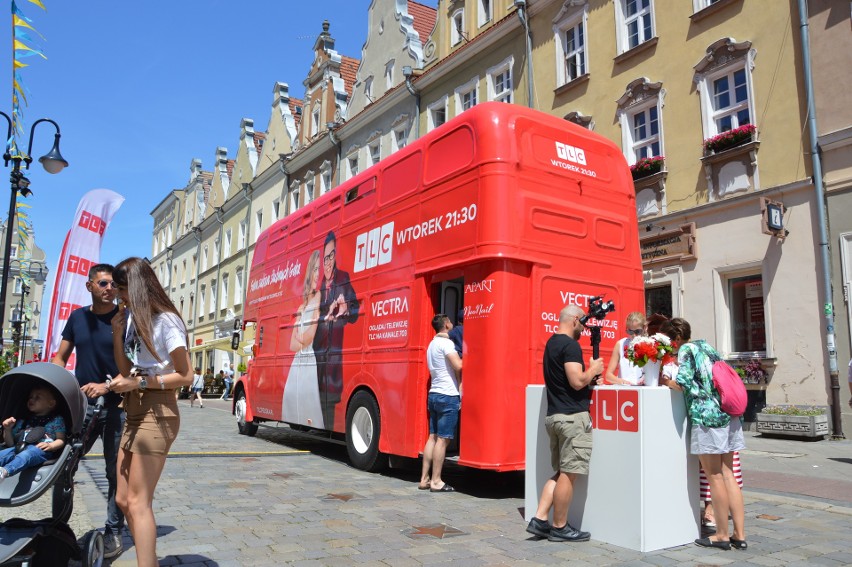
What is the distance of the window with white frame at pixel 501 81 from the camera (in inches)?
779

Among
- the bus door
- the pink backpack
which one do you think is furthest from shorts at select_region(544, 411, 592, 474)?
the bus door

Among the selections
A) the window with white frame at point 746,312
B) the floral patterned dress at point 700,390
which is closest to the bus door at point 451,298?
the floral patterned dress at point 700,390

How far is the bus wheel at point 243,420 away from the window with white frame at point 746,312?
32.0ft

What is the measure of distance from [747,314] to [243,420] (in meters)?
10.4

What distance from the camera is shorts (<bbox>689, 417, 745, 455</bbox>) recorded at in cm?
495

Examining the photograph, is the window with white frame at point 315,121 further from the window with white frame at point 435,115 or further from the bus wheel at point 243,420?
the bus wheel at point 243,420

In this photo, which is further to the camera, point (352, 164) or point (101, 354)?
point (352, 164)

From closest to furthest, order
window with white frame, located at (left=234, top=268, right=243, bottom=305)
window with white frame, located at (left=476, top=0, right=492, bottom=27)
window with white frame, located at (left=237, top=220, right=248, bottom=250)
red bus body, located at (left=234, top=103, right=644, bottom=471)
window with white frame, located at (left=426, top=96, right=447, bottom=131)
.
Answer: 1. red bus body, located at (left=234, top=103, right=644, bottom=471)
2. window with white frame, located at (left=476, top=0, right=492, bottom=27)
3. window with white frame, located at (left=426, top=96, right=447, bottom=131)
4. window with white frame, located at (left=234, top=268, right=243, bottom=305)
5. window with white frame, located at (left=237, top=220, right=248, bottom=250)

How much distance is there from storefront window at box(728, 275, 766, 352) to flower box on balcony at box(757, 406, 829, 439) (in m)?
1.54

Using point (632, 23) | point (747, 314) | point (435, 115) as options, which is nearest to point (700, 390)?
point (747, 314)

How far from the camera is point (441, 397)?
23.6 feet

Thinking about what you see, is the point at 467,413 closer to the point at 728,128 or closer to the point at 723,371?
the point at 723,371

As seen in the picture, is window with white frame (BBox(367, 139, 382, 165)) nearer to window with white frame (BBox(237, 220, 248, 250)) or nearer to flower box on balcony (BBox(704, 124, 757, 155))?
window with white frame (BBox(237, 220, 248, 250))

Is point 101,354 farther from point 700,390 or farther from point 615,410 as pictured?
point 700,390
